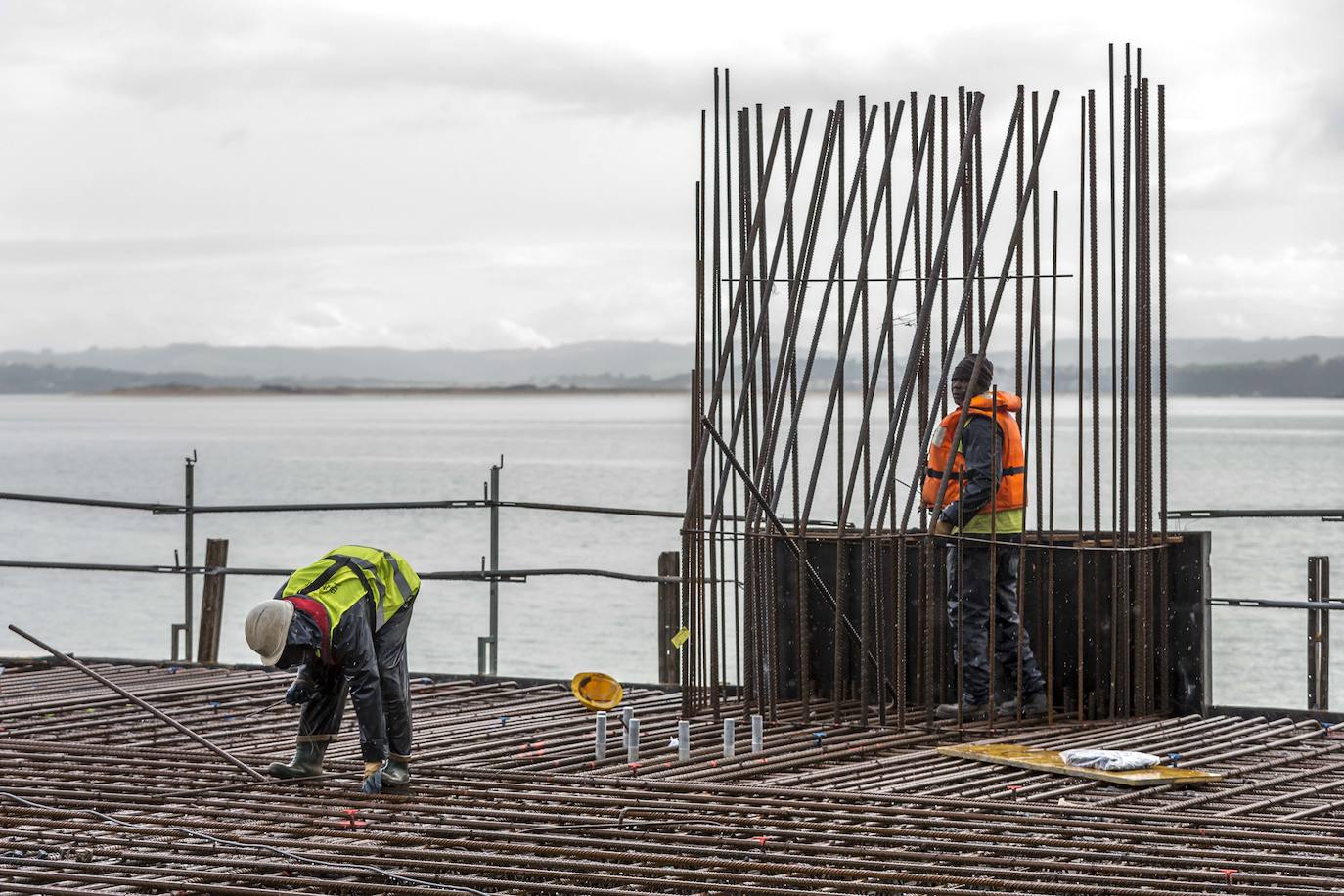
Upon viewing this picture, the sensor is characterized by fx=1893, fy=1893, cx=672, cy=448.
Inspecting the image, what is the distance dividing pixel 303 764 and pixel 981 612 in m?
3.24

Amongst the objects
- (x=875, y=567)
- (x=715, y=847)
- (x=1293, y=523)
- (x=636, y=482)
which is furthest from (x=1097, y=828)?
(x=636, y=482)

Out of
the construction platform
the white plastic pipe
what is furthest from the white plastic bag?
the white plastic pipe

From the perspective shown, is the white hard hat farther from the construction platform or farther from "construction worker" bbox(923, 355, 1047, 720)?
"construction worker" bbox(923, 355, 1047, 720)

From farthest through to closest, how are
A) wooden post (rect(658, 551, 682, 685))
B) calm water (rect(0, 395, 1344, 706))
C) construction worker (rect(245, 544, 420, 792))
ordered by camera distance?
calm water (rect(0, 395, 1344, 706)), wooden post (rect(658, 551, 682, 685)), construction worker (rect(245, 544, 420, 792))

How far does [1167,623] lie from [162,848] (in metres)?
4.87

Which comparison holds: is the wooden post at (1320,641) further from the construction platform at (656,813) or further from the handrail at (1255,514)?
the construction platform at (656,813)

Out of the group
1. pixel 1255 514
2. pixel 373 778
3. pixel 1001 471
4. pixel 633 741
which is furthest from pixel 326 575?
pixel 1255 514

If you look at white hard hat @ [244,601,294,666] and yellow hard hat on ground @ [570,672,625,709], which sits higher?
white hard hat @ [244,601,294,666]

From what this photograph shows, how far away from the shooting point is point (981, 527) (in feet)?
28.8

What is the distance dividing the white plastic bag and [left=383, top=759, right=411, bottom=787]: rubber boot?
261 centimetres

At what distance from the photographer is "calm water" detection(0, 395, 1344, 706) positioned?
30969 mm

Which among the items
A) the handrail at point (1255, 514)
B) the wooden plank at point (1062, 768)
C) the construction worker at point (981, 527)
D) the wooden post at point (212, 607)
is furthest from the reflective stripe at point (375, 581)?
the wooden post at point (212, 607)

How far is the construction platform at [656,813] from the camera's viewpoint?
575 cm

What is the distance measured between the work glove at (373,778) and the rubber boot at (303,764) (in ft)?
0.98
